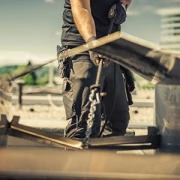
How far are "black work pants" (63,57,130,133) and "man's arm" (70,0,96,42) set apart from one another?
13 cm

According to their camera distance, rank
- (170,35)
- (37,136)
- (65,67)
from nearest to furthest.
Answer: (37,136) < (65,67) < (170,35)

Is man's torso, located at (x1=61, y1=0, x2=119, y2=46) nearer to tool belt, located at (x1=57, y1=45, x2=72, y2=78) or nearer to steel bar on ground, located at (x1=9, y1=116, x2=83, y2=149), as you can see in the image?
tool belt, located at (x1=57, y1=45, x2=72, y2=78)

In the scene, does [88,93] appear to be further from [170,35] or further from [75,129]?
[170,35]

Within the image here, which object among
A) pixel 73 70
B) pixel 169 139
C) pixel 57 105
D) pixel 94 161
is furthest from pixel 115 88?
pixel 57 105

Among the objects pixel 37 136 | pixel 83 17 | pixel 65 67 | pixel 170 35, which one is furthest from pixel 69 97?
pixel 170 35

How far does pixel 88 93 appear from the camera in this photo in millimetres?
2061

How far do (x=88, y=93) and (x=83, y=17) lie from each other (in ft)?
1.08

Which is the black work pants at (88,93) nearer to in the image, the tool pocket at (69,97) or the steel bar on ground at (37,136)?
the tool pocket at (69,97)

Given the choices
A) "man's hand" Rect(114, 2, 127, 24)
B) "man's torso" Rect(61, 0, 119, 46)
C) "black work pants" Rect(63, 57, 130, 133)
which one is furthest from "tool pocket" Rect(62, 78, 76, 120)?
"man's hand" Rect(114, 2, 127, 24)

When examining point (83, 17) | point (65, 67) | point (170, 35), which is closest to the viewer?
point (83, 17)

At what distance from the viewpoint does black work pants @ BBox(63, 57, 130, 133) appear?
81.7 inches

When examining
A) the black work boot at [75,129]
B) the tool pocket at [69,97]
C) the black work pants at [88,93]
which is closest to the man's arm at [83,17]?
the black work pants at [88,93]

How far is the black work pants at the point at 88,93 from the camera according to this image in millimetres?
2074

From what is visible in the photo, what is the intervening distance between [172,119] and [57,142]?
0.40 m
